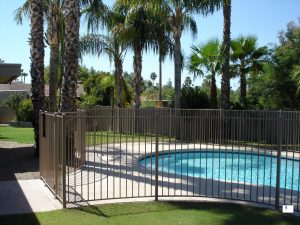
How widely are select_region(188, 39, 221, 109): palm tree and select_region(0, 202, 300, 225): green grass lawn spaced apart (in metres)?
15.0

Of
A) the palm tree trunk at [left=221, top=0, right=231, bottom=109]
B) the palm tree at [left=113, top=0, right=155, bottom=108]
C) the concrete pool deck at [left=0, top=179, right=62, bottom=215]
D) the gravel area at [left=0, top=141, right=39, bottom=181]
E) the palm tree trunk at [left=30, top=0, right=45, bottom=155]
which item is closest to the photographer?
the concrete pool deck at [left=0, top=179, right=62, bottom=215]

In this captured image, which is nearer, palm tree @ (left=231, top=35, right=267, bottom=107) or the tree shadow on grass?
the tree shadow on grass

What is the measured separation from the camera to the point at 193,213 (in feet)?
24.8

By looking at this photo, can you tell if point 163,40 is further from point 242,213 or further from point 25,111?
point 242,213

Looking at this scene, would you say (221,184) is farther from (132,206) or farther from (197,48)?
(197,48)

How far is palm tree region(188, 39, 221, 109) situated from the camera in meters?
22.9

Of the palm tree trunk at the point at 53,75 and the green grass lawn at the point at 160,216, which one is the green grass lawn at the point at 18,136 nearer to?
the palm tree trunk at the point at 53,75

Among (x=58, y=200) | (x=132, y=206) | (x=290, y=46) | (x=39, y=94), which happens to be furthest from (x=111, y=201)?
(x=290, y=46)

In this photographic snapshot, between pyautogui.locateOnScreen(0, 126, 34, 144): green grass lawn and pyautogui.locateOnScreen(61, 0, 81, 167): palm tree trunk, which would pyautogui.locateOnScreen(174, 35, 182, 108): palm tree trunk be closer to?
pyautogui.locateOnScreen(0, 126, 34, 144): green grass lawn

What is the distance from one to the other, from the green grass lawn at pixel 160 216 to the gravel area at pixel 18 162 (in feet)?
12.5

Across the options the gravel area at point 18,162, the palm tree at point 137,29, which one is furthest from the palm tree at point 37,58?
the palm tree at point 137,29

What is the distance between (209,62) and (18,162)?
43.3 feet

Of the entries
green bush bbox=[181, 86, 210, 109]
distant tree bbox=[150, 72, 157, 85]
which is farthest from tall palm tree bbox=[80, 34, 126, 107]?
distant tree bbox=[150, 72, 157, 85]

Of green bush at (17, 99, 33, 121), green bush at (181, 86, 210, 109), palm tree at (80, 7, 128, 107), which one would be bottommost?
green bush at (17, 99, 33, 121)
